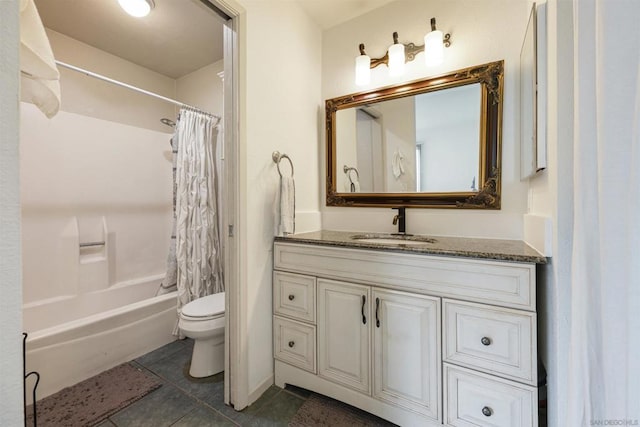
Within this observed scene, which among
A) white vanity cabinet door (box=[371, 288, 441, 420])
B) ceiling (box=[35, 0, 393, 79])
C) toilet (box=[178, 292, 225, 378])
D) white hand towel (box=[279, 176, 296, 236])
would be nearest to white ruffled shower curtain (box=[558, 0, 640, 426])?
white vanity cabinet door (box=[371, 288, 441, 420])

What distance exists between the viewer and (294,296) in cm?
155

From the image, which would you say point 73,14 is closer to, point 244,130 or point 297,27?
point 297,27

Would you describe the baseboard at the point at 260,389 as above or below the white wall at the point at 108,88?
below

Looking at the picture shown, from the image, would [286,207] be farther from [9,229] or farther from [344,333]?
[9,229]

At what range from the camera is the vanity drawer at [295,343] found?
1.49m

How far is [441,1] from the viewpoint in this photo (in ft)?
5.43

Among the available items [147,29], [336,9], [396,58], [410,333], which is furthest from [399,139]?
[147,29]

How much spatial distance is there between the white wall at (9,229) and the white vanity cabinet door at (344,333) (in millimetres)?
1145

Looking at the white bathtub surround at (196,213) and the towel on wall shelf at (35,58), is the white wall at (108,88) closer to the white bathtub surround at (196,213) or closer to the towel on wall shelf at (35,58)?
the white bathtub surround at (196,213)

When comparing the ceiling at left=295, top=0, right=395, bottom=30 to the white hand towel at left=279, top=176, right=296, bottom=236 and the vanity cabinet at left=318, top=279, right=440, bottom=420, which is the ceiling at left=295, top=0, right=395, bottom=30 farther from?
the vanity cabinet at left=318, top=279, right=440, bottom=420

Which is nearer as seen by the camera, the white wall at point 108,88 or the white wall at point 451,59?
the white wall at point 451,59

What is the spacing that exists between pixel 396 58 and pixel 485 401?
1.91 metres

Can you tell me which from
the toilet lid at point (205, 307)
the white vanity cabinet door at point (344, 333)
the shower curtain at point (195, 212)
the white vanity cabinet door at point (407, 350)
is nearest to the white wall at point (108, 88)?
the shower curtain at point (195, 212)

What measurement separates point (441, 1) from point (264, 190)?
1636mm
